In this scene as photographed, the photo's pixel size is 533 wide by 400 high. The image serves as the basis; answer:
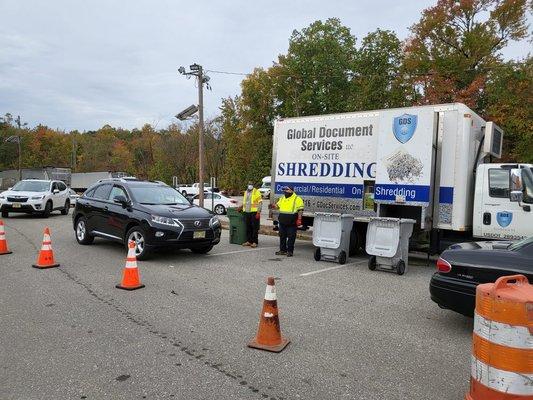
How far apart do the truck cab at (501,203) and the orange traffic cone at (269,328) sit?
572 cm

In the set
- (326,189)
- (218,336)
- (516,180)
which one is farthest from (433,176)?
(218,336)

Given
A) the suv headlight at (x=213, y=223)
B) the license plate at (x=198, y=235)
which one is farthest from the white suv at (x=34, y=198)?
the license plate at (x=198, y=235)

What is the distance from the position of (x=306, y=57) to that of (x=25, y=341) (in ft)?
134

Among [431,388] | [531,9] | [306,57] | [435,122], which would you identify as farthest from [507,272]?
[306,57]

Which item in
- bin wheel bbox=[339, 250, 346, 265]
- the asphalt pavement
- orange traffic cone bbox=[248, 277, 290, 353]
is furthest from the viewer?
bin wheel bbox=[339, 250, 346, 265]

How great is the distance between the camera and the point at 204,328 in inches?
200

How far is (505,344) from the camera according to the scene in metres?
2.96

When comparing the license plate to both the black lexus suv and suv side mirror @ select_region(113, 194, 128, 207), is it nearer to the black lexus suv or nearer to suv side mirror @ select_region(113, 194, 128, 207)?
the black lexus suv

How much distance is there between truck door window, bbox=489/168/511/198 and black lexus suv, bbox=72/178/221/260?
5.62 meters

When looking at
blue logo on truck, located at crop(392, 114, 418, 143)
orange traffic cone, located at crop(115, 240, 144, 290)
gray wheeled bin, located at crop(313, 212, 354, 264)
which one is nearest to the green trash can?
gray wheeled bin, located at crop(313, 212, 354, 264)

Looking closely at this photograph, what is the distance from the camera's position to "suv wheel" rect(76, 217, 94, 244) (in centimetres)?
1099

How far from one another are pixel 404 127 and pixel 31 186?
54.5 ft

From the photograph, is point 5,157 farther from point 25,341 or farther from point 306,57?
point 25,341

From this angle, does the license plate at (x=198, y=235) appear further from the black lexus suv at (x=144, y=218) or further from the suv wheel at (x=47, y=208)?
the suv wheel at (x=47, y=208)
